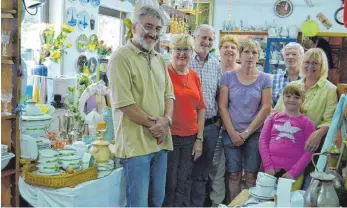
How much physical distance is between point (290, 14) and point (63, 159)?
18.5 feet

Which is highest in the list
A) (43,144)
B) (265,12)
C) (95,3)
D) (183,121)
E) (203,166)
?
(265,12)

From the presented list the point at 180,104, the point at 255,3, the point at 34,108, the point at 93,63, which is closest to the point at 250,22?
the point at 255,3

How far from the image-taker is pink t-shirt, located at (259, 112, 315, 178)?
2334 mm

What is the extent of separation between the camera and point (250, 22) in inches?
280

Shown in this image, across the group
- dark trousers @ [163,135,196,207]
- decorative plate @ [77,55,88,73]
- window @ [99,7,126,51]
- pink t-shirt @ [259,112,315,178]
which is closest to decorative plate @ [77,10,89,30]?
decorative plate @ [77,55,88,73]

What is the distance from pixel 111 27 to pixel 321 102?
129 inches

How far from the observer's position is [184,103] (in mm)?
2520

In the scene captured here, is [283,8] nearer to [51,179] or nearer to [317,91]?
[317,91]

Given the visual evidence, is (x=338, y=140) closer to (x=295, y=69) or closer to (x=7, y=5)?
(x=295, y=69)

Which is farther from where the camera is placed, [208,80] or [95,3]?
[95,3]

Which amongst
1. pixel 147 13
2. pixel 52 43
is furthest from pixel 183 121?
pixel 52 43

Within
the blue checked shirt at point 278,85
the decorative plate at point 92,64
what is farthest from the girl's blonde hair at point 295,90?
the decorative plate at point 92,64

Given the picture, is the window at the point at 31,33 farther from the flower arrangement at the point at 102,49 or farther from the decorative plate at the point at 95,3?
the flower arrangement at the point at 102,49

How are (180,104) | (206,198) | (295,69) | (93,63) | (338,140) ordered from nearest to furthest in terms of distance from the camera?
(338,140), (180,104), (295,69), (206,198), (93,63)
